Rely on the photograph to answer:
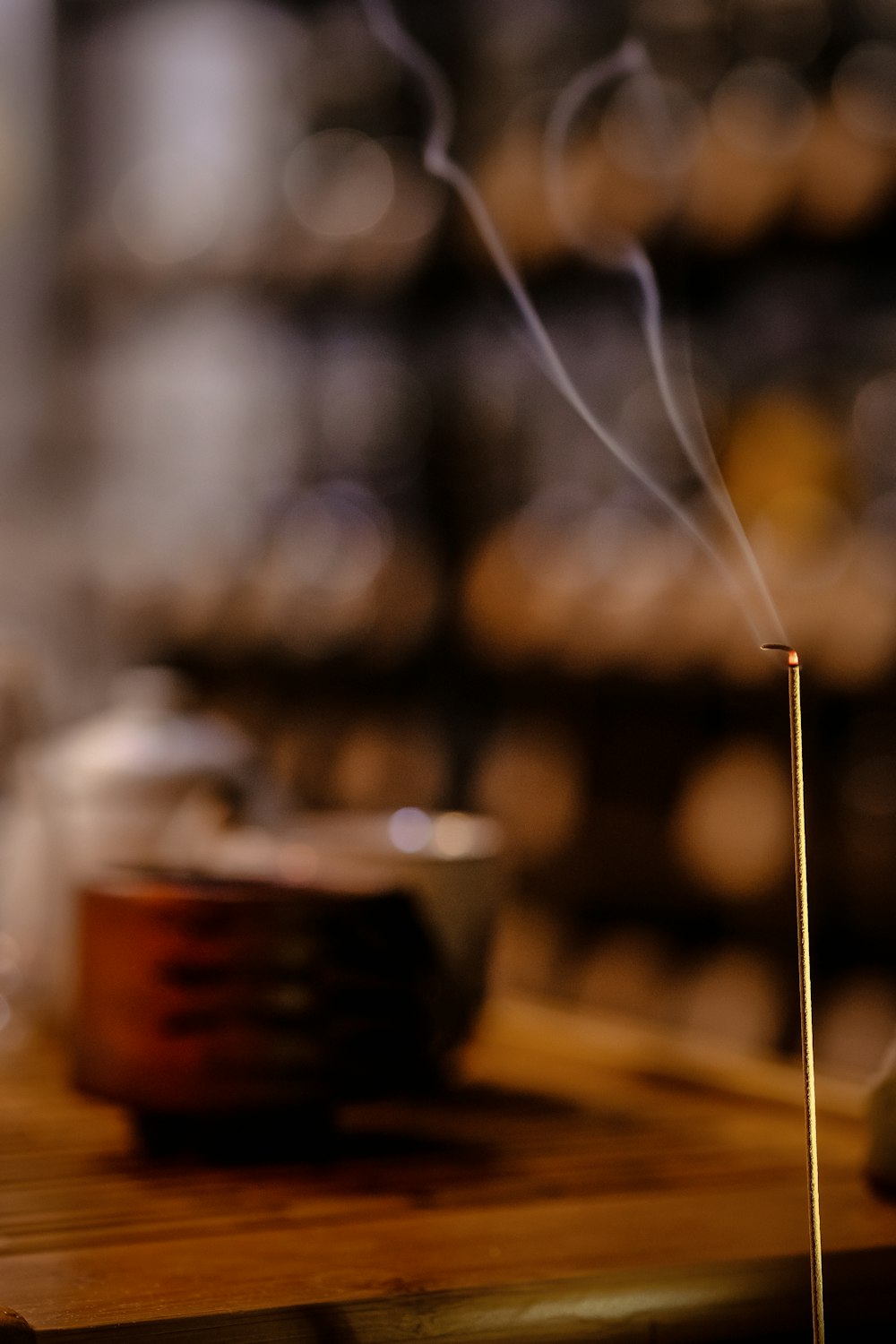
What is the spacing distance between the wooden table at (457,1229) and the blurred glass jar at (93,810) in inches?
5.7

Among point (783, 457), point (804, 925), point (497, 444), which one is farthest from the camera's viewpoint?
point (497, 444)

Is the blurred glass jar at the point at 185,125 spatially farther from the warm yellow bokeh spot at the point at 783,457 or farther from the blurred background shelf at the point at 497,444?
the warm yellow bokeh spot at the point at 783,457

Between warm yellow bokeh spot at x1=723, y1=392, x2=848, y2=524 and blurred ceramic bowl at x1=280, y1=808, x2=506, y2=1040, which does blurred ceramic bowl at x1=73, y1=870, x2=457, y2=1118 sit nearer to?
blurred ceramic bowl at x1=280, y1=808, x2=506, y2=1040

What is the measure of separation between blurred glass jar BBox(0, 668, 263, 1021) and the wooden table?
0.15 meters

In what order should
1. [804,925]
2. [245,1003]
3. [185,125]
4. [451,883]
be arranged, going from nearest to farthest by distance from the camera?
[804,925], [245,1003], [451,883], [185,125]

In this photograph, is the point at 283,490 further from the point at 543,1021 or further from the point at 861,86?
the point at 543,1021

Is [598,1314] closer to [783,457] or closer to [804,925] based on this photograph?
[804,925]

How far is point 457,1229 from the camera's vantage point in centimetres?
69

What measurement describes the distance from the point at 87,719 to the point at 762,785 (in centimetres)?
219

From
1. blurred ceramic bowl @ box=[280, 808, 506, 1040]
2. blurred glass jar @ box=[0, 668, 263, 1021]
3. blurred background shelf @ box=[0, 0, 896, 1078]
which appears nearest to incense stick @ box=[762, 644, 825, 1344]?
blurred ceramic bowl @ box=[280, 808, 506, 1040]

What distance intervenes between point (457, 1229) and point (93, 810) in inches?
19.8

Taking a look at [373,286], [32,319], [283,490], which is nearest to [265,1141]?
[373,286]

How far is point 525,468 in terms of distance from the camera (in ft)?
9.80

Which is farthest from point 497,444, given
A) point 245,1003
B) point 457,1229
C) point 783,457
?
point 457,1229
